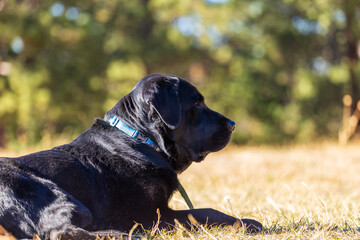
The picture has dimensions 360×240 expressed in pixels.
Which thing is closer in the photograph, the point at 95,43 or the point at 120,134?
the point at 120,134

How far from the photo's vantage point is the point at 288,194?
200 inches

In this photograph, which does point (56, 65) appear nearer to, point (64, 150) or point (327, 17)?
point (327, 17)

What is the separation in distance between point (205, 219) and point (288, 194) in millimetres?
2331

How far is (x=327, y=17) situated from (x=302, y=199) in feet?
38.3

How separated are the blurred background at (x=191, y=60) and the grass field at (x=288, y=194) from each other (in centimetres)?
635

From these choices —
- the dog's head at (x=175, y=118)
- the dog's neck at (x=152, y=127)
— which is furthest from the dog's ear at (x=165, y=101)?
the dog's neck at (x=152, y=127)

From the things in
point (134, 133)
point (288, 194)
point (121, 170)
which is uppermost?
point (134, 133)

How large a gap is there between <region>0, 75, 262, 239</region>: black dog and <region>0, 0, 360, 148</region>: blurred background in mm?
10543

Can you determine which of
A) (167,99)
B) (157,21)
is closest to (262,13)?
(157,21)

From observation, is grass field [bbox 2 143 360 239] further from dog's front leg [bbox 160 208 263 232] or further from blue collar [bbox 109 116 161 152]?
blue collar [bbox 109 116 161 152]

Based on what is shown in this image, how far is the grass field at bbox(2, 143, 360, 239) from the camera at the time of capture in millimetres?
2863

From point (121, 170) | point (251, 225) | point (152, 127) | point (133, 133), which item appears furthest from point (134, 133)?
point (251, 225)

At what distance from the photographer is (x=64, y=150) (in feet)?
10.2

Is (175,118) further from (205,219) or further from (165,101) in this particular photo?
(205,219)
